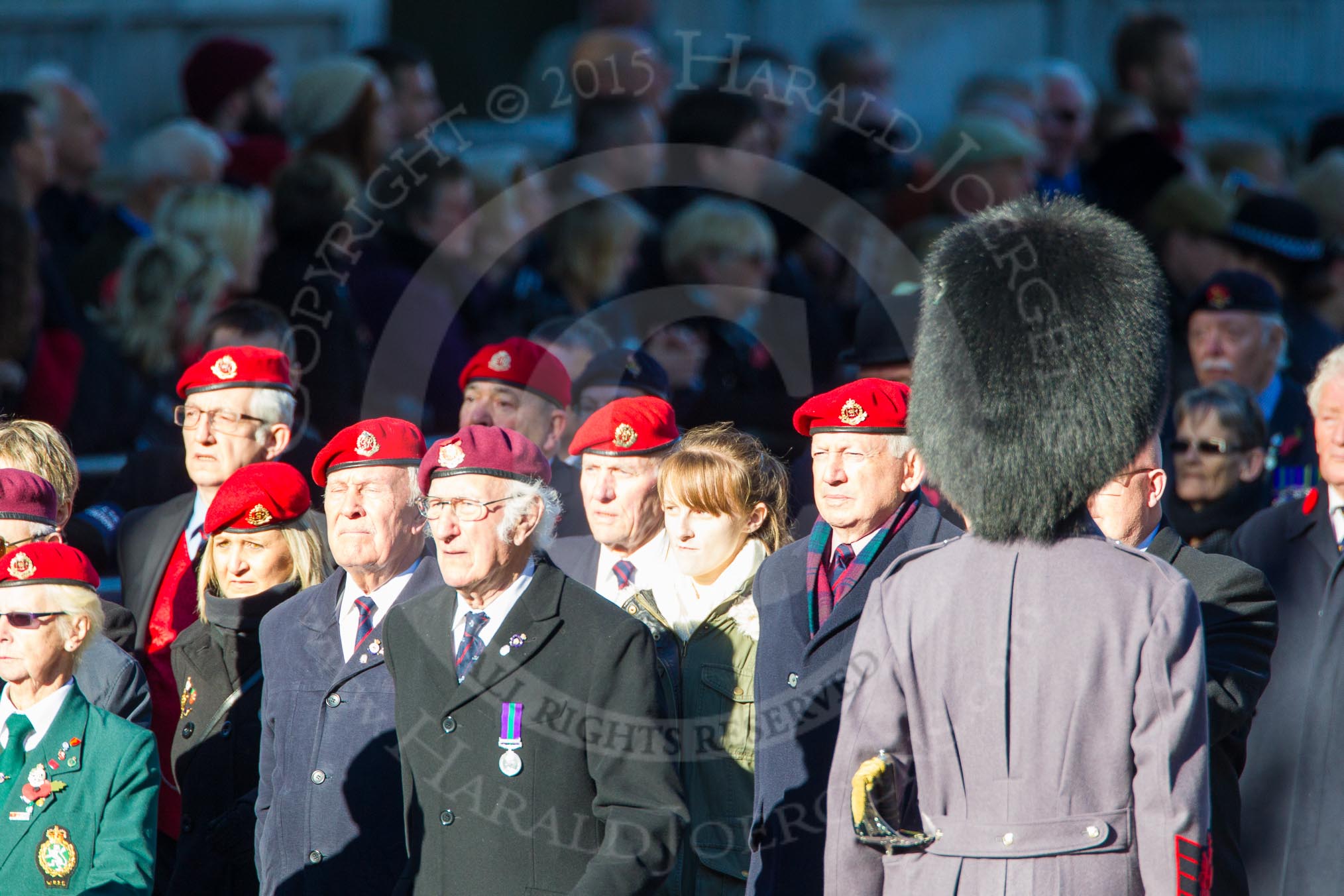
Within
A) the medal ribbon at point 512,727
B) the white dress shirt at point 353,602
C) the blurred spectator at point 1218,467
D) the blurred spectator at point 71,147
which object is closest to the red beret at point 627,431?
the white dress shirt at point 353,602

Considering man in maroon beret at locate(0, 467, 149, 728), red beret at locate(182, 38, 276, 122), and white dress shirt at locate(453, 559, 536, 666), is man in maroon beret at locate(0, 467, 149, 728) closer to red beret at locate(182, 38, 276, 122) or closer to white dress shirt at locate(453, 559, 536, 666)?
white dress shirt at locate(453, 559, 536, 666)

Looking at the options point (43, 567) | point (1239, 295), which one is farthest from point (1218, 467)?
point (43, 567)

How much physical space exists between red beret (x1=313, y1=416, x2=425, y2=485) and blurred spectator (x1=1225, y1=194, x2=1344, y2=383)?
14.6 feet

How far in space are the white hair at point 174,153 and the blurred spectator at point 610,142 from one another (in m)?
1.63

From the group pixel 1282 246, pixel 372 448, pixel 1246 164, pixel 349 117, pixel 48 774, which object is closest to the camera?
pixel 48 774

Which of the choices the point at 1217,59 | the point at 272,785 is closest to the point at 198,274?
the point at 272,785

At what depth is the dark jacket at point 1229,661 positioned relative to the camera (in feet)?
13.1

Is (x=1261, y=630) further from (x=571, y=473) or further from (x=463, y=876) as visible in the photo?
(x=571, y=473)

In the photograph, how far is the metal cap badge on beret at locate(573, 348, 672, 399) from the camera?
20.0 ft

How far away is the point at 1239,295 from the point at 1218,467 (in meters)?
1.08

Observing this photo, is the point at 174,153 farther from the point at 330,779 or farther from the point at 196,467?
the point at 330,779

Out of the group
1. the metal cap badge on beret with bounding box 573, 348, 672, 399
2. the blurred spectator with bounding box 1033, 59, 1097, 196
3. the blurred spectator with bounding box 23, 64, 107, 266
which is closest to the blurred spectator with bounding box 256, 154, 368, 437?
the metal cap badge on beret with bounding box 573, 348, 672, 399

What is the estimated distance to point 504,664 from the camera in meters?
4.05

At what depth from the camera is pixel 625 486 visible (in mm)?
5199
